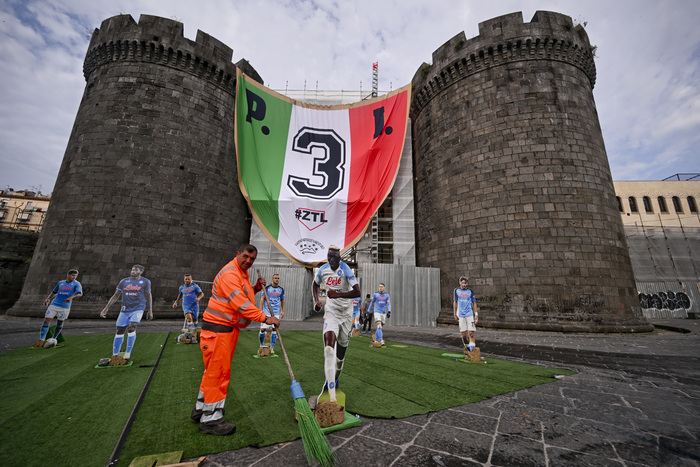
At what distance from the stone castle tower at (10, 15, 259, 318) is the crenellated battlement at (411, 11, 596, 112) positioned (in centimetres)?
1430

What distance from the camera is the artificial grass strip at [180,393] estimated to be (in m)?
2.79

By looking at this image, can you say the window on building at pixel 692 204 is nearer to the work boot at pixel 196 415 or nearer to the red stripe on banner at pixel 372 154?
the red stripe on banner at pixel 372 154

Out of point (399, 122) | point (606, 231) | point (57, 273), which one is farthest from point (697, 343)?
point (57, 273)

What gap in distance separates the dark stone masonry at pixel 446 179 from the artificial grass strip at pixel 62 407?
9936mm

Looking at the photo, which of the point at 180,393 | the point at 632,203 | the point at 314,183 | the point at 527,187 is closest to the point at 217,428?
the point at 180,393

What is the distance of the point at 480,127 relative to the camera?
50.7 ft

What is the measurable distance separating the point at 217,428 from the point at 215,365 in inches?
23.7

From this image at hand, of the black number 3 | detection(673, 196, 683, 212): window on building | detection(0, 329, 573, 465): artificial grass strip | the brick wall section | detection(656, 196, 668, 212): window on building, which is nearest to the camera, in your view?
detection(0, 329, 573, 465): artificial grass strip

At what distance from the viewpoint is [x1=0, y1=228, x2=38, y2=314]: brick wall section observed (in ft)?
56.4

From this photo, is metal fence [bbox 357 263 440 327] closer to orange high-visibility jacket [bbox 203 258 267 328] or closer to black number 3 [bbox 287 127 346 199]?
black number 3 [bbox 287 127 346 199]

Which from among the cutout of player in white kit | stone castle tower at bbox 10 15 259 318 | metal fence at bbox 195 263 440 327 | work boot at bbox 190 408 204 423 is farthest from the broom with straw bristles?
stone castle tower at bbox 10 15 259 318

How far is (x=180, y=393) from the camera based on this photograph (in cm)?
420

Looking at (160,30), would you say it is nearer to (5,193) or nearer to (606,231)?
(606,231)

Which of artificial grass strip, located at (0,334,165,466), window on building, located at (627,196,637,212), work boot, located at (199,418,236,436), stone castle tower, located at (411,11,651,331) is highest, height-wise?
window on building, located at (627,196,637,212)
